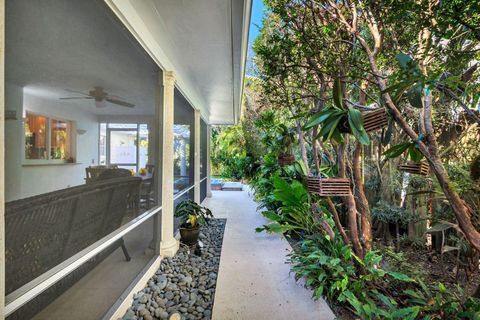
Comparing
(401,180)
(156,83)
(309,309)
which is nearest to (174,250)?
(309,309)

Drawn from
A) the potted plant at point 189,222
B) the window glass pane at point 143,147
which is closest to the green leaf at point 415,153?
the window glass pane at point 143,147

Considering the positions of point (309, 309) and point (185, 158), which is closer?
point (309, 309)

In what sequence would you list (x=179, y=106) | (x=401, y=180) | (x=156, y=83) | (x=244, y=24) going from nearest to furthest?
(x=244, y=24) → (x=156, y=83) → (x=401, y=180) → (x=179, y=106)

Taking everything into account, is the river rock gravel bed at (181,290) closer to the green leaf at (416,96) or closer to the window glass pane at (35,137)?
the window glass pane at (35,137)

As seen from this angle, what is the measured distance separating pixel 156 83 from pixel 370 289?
10.4 feet

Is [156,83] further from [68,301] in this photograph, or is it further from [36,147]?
[68,301]

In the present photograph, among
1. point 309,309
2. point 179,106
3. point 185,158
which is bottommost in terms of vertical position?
point 309,309

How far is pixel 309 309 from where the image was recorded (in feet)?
6.64

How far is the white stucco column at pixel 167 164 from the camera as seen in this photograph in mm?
2932

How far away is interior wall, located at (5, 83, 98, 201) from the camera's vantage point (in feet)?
3.47

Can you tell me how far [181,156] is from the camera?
13.9ft

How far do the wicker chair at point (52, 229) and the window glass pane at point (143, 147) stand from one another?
578 millimetres

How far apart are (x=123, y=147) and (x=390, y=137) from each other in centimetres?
234

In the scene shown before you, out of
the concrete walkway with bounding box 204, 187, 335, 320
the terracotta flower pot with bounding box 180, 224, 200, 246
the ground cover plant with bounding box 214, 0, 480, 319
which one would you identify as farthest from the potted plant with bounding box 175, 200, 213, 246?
the ground cover plant with bounding box 214, 0, 480, 319
